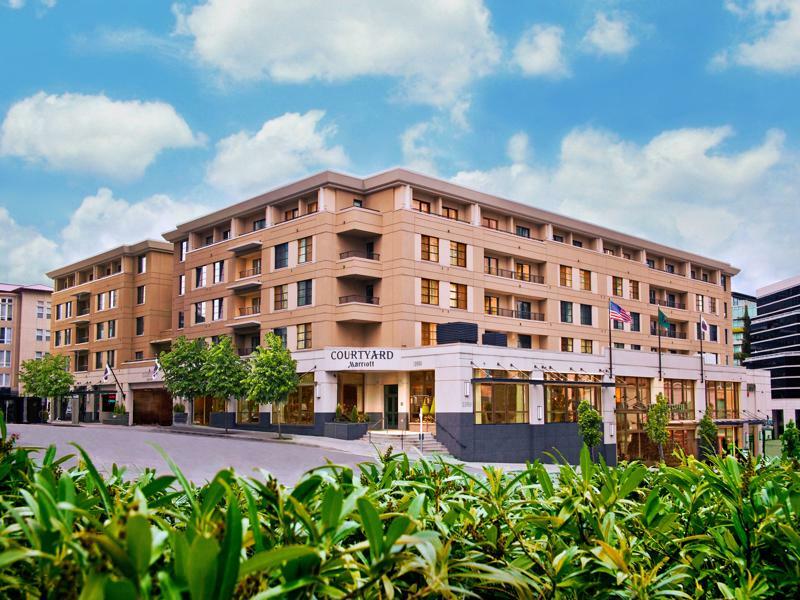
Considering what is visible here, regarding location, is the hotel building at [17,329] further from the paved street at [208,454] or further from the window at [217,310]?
the paved street at [208,454]

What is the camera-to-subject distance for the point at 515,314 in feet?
197

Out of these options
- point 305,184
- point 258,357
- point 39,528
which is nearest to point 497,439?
point 258,357

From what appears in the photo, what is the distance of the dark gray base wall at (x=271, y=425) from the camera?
51.0 meters

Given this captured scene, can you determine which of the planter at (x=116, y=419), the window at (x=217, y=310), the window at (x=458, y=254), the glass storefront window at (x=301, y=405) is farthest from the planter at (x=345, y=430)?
the planter at (x=116, y=419)

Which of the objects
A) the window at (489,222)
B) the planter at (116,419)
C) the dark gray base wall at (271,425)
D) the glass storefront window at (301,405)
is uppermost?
the window at (489,222)

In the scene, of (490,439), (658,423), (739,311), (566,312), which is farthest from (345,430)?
(739,311)

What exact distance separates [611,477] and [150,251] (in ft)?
246

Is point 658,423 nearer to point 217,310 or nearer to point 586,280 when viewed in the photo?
point 586,280

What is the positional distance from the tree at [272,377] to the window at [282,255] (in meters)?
6.87

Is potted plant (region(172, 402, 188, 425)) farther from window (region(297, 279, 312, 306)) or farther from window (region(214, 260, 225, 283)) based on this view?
window (region(297, 279, 312, 306))

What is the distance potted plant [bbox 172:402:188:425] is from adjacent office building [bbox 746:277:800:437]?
89223 millimetres

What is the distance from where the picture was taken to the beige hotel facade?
4859 cm

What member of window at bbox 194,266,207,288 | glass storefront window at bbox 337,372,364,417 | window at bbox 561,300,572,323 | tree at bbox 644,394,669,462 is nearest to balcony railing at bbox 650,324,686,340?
window at bbox 561,300,572,323

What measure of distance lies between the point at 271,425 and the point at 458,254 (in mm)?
17993
